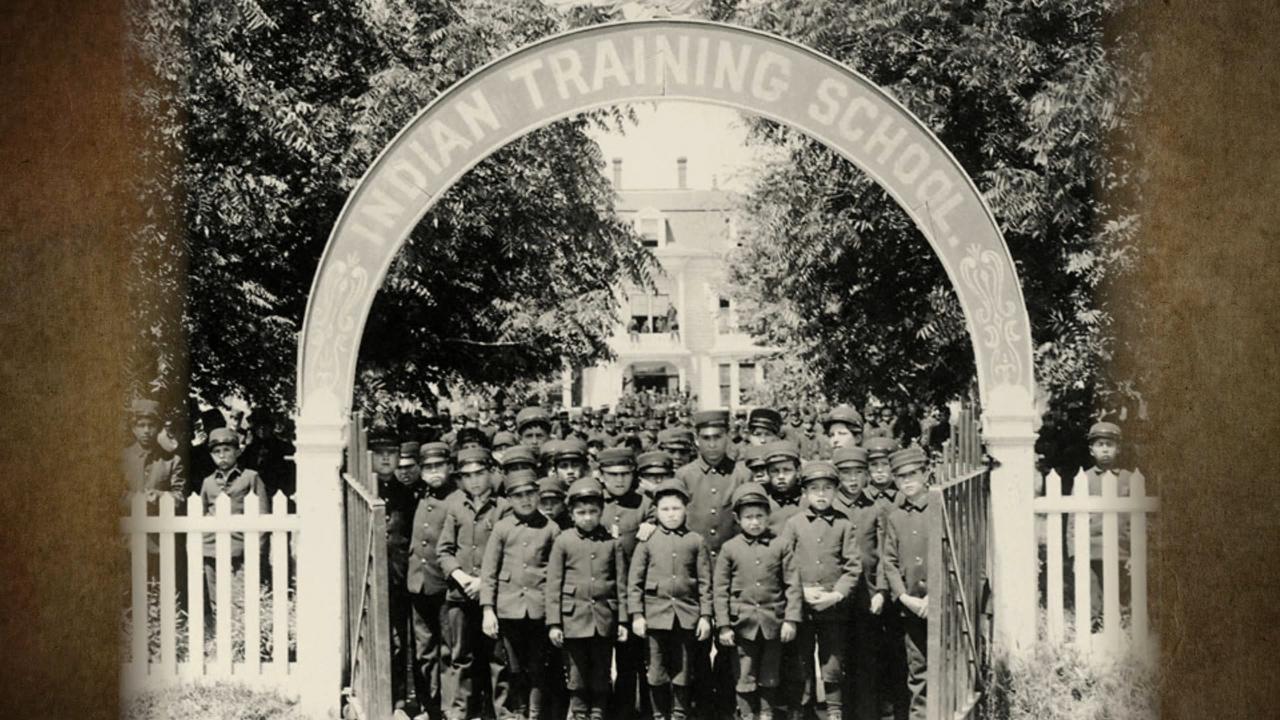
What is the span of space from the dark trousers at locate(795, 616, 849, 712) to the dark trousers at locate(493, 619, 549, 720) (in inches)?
56.2

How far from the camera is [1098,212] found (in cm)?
966

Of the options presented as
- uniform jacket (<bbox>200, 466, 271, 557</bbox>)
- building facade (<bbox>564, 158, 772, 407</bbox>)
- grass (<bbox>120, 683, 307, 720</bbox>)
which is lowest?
grass (<bbox>120, 683, 307, 720</bbox>)

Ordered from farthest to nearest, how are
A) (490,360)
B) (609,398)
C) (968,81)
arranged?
(609,398) → (490,360) → (968,81)

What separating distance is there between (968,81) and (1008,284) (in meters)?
4.06

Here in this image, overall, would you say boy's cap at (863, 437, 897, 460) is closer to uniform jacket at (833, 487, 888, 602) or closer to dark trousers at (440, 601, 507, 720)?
uniform jacket at (833, 487, 888, 602)

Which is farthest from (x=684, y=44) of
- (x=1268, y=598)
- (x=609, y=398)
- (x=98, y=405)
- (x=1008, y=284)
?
(x=609, y=398)

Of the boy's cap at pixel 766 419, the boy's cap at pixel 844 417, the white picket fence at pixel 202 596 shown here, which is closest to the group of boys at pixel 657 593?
the white picket fence at pixel 202 596

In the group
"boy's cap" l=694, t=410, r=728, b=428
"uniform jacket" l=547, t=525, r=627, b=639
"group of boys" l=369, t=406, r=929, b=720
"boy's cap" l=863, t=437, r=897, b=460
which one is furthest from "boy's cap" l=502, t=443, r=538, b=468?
"boy's cap" l=863, t=437, r=897, b=460

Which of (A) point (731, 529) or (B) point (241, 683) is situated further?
(A) point (731, 529)

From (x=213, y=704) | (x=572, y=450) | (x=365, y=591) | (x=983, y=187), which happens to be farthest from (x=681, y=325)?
(x=365, y=591)

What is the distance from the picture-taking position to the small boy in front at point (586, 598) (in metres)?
6.53

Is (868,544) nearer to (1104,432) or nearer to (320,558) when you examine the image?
(1104,432)

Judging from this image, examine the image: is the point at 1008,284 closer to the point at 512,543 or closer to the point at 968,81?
the point at 512,543

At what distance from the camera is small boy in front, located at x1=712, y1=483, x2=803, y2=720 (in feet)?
21.2
